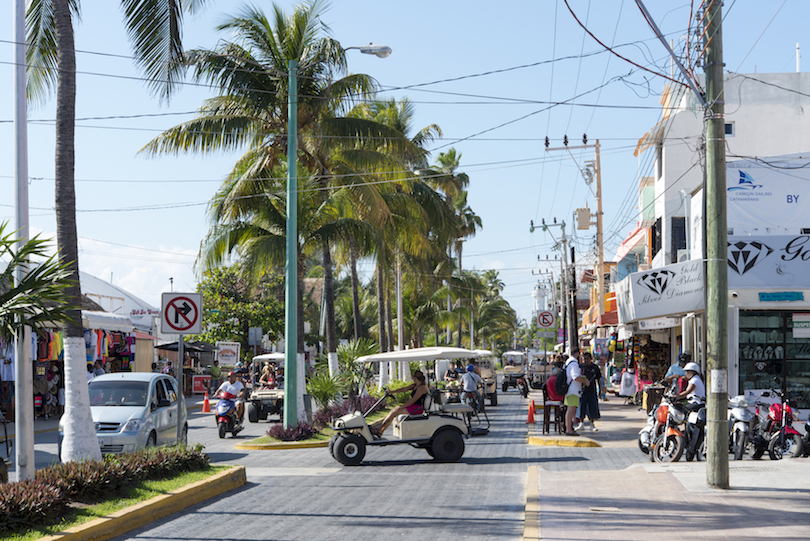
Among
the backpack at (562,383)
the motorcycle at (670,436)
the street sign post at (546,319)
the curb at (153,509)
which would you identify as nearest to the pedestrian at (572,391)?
the backpack at (562,383)

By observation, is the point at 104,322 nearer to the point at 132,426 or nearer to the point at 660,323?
the point at 132,426

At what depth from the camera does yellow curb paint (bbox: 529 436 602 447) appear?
17797mm

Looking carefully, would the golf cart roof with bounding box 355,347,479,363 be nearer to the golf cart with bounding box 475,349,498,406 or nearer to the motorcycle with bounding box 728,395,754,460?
the motorcycle with bounding box 728,395,754,460

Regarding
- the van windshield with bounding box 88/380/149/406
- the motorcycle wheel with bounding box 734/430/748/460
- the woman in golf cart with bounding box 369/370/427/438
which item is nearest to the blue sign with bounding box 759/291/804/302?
the motorcycle wheel with bounding box 734/430/748/460

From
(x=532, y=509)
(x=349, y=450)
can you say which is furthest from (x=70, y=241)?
(x=532, y=509)

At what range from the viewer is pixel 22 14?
12922 mm

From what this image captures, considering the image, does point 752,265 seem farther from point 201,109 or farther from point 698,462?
point 201,109

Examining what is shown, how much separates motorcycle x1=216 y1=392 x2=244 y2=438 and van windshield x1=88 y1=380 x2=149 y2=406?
4.83 metres

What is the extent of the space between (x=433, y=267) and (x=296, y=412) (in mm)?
31313

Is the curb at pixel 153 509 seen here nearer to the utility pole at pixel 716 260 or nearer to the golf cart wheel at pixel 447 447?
the golf cart wheel at pixel 447 447

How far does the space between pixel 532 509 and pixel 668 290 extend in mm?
10649

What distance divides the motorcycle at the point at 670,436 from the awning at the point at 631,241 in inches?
1098

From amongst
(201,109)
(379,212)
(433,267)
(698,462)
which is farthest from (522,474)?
(433,267)

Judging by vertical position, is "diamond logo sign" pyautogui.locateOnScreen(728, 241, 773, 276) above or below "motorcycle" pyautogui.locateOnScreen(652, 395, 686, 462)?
above
